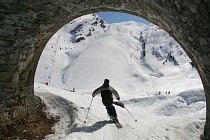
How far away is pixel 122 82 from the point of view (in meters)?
48.4

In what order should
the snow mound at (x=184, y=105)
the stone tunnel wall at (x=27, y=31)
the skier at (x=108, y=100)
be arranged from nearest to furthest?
the stone tunnel wall at (x=27, y=31), the skier at (x=108, y=100), the snow mound at (x=184, y=105)

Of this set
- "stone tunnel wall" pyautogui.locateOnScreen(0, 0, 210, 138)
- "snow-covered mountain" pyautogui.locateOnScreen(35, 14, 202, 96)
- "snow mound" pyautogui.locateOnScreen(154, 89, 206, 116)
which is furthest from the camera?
"snow-covered mountain" pyautogui.locateOnScreen(35, 14, 202, 96)

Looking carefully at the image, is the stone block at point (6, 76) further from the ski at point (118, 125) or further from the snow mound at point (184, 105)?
the snow mound at point (184, 105)

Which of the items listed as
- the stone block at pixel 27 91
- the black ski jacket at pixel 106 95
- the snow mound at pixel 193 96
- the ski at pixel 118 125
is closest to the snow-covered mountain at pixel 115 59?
the snow mound at pixel 193 96

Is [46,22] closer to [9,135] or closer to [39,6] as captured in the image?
[39,6]

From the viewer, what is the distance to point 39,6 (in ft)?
20.6

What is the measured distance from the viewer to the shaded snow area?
748 centimetres

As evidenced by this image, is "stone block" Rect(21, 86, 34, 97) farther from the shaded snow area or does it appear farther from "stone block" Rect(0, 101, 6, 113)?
the shaded snow area

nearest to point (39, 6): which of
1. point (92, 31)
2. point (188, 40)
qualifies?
point (188, 40)

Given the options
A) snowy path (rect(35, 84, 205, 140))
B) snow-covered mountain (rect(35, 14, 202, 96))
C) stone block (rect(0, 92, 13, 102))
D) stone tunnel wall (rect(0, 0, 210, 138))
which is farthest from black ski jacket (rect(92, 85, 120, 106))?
snow-covered mountain (rect(35, 14, 202, 96))

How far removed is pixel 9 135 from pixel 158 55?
249 feet

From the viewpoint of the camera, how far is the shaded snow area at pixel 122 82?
24.6 feet

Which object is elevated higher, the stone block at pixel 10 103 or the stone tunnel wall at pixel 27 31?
the stone tunnel wall at pixel 27 31

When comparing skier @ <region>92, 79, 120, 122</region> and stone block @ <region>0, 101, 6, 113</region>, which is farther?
skier @ <region>92, 79, 120, 122</region>
